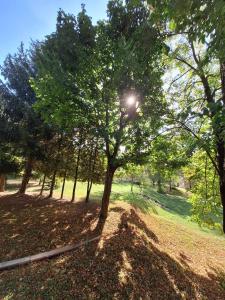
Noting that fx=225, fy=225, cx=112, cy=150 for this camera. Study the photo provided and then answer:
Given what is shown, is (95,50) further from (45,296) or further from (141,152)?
(45,296)

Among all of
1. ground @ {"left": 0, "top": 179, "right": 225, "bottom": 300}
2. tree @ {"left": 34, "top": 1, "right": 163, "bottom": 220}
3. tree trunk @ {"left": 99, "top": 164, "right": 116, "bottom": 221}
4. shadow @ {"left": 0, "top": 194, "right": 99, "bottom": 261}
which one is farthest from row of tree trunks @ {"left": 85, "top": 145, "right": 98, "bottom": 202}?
tree @ {"left": 34, "top": 1, "right": 163, "bottom": 220}

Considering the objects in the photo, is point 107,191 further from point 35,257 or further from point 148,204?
point 148,204

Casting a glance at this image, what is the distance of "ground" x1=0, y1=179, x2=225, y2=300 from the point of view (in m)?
6.13

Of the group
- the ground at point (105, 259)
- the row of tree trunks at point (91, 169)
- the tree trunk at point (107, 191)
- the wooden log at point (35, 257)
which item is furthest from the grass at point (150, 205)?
the wooden log at point (35, 257)

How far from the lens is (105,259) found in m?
7.59

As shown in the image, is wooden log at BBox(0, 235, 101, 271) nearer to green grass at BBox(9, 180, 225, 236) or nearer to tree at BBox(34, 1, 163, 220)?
tree at BBox(34, 1, 163, 220)

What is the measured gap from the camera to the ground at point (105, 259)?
6133 millimetres

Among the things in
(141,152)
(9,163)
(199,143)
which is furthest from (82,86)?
(9,163)

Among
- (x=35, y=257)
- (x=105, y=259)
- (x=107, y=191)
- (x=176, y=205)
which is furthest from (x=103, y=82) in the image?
(x=176, y=205)

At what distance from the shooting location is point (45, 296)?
219 inches

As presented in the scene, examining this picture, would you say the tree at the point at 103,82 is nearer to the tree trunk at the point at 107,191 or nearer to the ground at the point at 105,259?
the tree trunk at the point at 107,191

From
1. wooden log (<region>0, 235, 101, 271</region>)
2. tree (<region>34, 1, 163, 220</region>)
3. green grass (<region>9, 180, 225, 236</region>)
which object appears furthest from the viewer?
green grass (<region>9, 180, 225, 236</region>)

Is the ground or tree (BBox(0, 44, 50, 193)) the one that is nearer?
the ground

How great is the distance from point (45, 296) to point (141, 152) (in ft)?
20.3
